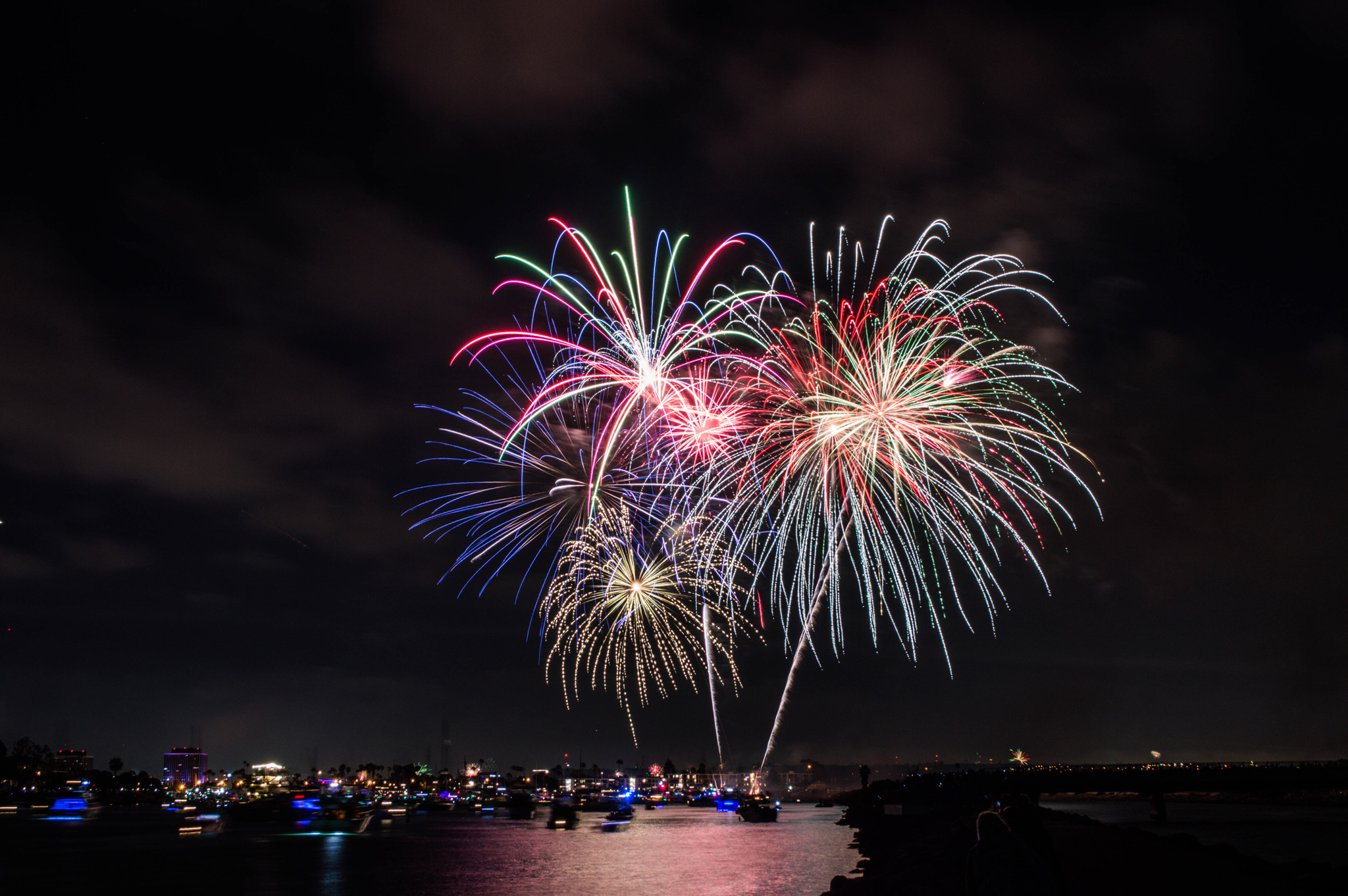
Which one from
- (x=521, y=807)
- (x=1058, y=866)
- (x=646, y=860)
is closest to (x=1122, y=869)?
(x=1058, y=866)

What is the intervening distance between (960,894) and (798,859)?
122ft

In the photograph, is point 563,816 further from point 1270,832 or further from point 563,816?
point 1270,832

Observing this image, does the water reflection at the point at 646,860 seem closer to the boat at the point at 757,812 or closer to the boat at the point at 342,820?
the boat at the point at 342,820

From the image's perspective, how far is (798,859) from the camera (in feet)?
193

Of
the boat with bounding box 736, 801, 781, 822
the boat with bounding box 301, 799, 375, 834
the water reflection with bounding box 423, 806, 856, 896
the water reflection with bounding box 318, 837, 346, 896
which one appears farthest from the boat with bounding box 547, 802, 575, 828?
the water reflection with bounding box 318, 837, 346, 896

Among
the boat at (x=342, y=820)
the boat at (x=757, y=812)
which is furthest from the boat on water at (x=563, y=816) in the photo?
the boat at (x=757, y=812)

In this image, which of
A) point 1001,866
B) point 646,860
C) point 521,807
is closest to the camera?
point 1001,866

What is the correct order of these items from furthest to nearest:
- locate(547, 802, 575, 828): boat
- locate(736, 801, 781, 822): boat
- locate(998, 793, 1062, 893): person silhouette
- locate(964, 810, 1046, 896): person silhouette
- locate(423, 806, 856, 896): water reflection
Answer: locate(736, 801, 781, 822): boat, locate(547, 802, 575, 828): boat, locate(423, 806, 856, 896): water reflection, locate(998, 793, 1062, 893): person silhouette, locate(964, 810, 1046, 896): person silhouette

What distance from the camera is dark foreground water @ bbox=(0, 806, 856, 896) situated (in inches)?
1645

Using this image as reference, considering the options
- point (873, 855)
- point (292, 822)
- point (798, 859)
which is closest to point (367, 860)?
point (798, 859)

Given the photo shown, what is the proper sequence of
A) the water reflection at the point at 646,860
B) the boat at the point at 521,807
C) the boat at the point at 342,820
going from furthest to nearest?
the boat at the point at 521,807 < the boat at the point at 342,820 < the water reflection at the point at 646,860

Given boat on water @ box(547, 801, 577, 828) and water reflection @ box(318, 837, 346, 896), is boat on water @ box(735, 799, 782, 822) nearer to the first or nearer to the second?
boat on water @ box(547, 801, 577, 828)

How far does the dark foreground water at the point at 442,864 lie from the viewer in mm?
41781

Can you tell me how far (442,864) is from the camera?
5678 cm
